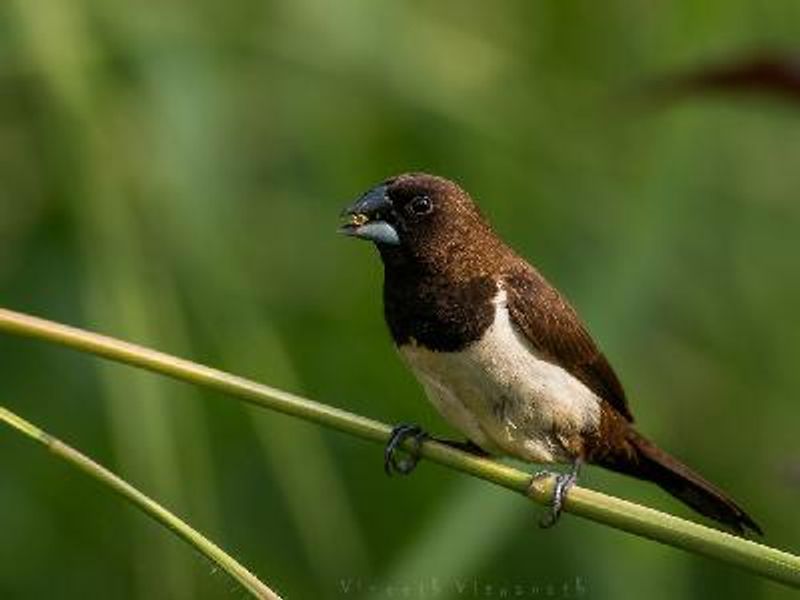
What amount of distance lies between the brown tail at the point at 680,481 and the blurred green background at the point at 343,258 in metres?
0.22

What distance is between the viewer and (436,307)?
3035 millimetres

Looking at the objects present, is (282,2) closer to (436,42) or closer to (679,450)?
(436,42)

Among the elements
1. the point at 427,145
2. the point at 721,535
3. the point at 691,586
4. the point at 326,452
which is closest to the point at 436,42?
the point at 427,145

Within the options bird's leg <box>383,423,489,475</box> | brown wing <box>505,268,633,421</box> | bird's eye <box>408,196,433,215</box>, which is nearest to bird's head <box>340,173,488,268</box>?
bird's eye <box>408,196,433,215</box>

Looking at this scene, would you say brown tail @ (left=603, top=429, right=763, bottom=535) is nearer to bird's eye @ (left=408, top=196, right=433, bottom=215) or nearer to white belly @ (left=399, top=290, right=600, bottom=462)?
white belly @ (left=399, top=290, right=600, bottom=462)

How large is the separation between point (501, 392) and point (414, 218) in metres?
0.29

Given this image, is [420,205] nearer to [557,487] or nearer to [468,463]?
[557,487]

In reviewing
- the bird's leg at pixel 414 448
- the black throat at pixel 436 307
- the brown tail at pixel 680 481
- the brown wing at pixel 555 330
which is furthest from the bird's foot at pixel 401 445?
the brown tail at pixel 680 481

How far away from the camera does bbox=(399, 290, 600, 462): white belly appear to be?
301 cm

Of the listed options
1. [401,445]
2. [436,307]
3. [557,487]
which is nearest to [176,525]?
[557,487]

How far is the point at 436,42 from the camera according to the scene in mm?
4895

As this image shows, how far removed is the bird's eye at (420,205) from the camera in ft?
10.2

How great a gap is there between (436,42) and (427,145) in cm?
35

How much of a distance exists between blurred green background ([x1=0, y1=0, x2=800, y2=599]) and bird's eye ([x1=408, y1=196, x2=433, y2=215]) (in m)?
0.52
